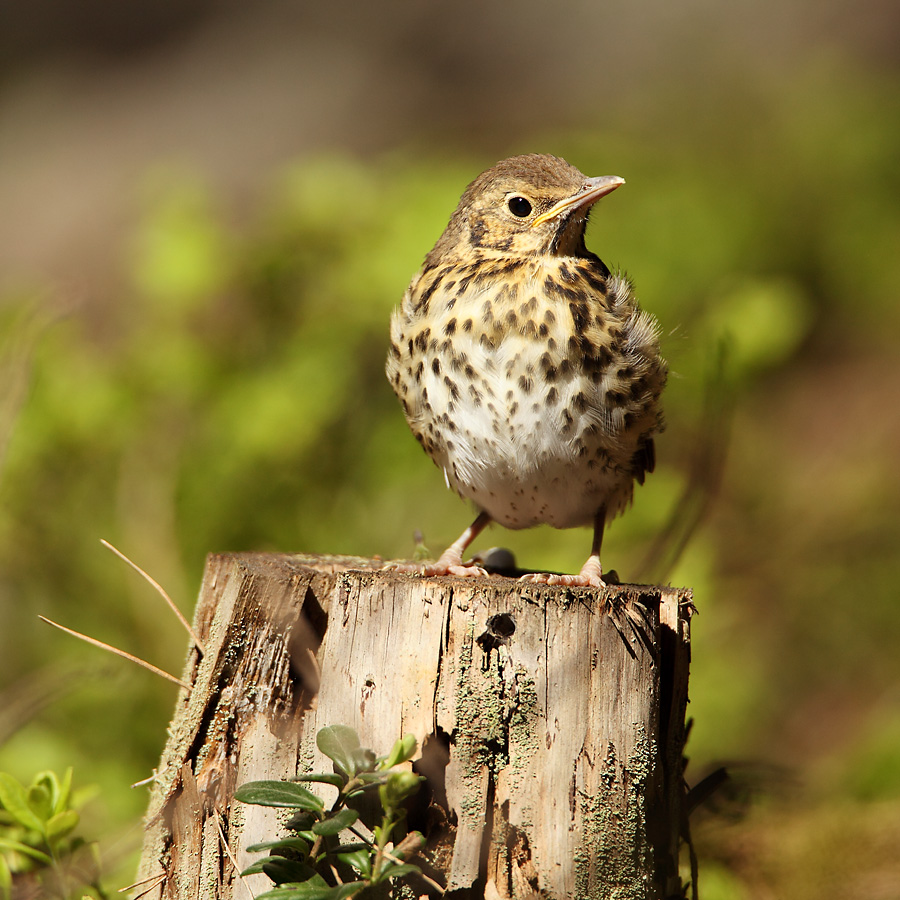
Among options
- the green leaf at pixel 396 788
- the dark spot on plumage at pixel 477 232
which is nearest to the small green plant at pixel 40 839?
the green leaf at pixel 396 788

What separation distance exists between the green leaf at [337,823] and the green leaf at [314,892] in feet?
0.31

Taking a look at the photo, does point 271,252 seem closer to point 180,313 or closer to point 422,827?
point 180,313

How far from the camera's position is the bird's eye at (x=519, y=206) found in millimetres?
3102

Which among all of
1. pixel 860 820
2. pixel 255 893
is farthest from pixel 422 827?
pixel 860 820

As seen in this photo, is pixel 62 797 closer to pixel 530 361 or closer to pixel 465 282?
pixel 530 361

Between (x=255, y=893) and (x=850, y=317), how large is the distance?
310 inches

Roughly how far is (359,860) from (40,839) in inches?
31.9

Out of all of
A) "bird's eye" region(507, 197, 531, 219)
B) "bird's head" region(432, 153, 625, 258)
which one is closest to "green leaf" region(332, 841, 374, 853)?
"bird's head" region(432, 153, 625, 258)

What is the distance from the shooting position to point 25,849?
7.21 feet

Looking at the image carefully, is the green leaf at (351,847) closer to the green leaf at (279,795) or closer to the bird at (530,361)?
the green leaf at (279,795)

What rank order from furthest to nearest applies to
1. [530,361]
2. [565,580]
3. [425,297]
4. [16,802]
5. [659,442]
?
[659,442] < [425,297] < [530,361] < [565,580] < [16,802]

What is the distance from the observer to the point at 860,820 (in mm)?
3846

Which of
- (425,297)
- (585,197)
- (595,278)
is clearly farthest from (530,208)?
(425,297)

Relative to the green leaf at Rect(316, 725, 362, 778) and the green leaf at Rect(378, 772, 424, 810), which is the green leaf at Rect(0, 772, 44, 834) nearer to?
the green leaf at Rect(316, 725, 362, 778)
